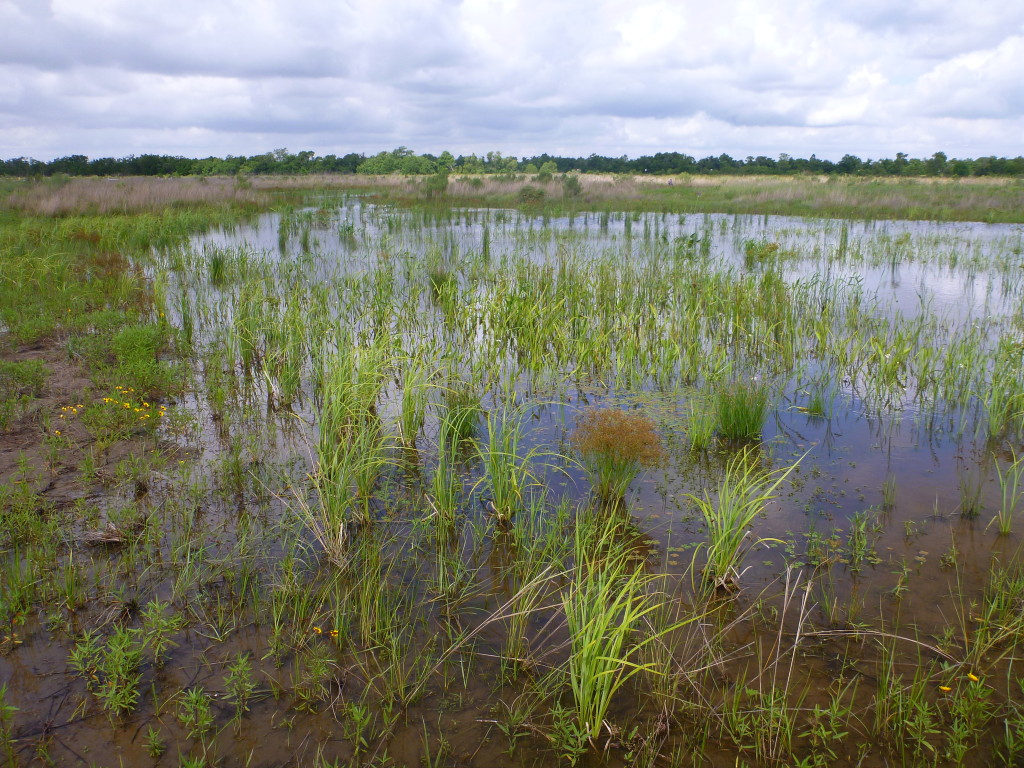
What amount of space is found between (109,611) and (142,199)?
68.4 feet

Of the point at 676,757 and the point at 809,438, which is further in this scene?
the point at 809,438

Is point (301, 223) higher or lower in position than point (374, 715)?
higher

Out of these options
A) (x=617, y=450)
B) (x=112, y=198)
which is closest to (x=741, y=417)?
(x=617, y=450)

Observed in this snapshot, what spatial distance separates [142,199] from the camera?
65.4 feet

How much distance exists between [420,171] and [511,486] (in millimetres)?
55588

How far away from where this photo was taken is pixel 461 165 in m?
57.9

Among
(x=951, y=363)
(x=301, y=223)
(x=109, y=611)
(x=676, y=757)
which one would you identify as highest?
(x=301, y=223)

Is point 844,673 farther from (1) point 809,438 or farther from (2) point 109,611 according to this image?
(2) point 109,611

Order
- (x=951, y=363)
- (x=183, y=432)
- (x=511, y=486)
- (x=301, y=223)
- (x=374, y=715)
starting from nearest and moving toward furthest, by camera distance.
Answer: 1. (x=374, y=715)
2. (x=511, y=486)
3. (x=183, y=432)
4. (x=951, y=363)
5. (x=301, y=223)

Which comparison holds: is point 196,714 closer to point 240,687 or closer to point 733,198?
point 240,687

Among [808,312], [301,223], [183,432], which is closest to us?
[183,432]

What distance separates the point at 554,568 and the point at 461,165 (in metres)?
58.7

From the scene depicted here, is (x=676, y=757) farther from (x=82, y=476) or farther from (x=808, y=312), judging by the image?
(x=808, y=312)

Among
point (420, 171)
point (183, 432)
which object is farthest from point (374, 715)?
point (420, 171)
